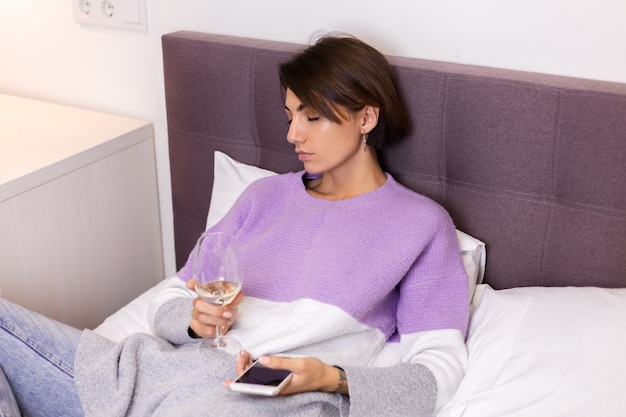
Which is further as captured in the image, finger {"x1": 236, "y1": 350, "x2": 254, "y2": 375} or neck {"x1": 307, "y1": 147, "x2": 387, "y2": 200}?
neck {"x1": 307, "y1": 147, "x2": 387, "y2": 200}

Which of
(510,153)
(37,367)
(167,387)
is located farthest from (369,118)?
(37,367)

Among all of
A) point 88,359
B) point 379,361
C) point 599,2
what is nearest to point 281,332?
point 379,361

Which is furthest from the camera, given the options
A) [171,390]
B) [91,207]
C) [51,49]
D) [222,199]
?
[51,49]

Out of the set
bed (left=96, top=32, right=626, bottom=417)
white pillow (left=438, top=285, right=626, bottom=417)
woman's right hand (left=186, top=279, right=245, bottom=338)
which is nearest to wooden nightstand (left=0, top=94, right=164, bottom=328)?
bed (left=96, top=32, right=626, bottom=417)

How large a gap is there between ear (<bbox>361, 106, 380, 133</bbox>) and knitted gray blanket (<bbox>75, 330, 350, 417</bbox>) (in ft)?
1.60

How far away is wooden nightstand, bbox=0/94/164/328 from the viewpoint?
1.55 m

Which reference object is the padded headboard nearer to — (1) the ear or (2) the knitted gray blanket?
(1) the ear

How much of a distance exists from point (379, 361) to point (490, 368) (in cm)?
21

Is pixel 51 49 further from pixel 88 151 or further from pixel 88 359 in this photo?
A: pixel 88 359

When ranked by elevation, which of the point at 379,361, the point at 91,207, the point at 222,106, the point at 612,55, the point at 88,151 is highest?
the point at 612,55

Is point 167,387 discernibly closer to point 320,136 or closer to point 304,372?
point 304,372

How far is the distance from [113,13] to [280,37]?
0.49 meters

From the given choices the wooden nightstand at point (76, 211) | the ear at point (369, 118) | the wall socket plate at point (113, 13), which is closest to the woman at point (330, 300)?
the ear at point (369, 118)

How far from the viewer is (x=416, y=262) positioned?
1.30 m
